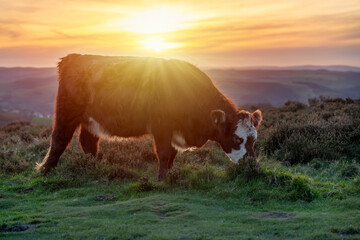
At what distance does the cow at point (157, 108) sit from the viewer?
8719mm

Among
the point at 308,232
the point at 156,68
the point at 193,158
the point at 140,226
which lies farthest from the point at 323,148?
the point at 140,226

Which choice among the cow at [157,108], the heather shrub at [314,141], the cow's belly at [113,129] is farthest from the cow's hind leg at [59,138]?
the heather shrub at [314,141]

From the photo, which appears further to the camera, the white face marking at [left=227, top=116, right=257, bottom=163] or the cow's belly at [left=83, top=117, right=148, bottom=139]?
the cow's belly at [left=83, top=117, right=148, bottom=139]

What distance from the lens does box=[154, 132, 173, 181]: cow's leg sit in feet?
28.9

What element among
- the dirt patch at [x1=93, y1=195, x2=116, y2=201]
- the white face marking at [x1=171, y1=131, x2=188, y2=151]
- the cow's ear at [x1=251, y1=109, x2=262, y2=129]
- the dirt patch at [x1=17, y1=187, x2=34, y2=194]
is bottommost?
the dirt patch at [x1=17, y1=187, x2=34, y2=194]

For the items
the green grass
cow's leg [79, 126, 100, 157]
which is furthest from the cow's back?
the green grass

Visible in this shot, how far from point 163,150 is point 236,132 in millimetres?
1591

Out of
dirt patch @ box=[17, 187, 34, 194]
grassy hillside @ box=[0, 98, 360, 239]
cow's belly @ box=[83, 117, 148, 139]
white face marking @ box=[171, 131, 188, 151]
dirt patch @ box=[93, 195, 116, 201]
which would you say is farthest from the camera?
cow's belly @ box=[83, 117, 148, 139]

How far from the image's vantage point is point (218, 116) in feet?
28.1

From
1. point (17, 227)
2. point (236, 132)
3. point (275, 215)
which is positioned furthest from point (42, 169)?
point (275, 215)

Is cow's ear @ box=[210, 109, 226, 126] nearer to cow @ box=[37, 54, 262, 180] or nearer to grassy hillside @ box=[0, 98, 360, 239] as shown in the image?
cow @ box=[37, 54, 262, 180]

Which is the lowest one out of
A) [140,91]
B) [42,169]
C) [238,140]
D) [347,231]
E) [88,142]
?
[42,169]

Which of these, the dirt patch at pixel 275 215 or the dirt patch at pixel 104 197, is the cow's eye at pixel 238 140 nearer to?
the dirt patch at pixel 275 215

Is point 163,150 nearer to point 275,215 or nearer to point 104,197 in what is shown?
point 104,197
